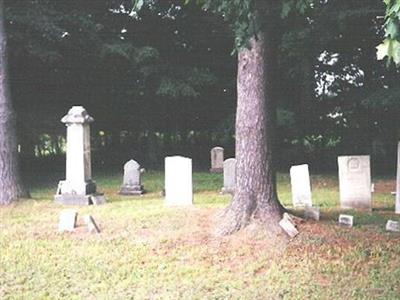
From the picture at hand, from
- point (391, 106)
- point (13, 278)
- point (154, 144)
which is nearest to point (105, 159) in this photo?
point (154, 144)

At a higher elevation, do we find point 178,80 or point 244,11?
point 178,80

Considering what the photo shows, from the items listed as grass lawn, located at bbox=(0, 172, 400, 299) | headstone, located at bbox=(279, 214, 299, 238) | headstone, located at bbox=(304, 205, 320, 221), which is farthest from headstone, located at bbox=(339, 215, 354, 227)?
headstone, located at bbox=(279, 214, 299, 238)

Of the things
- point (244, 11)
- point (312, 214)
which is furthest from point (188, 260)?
point (244, 11)

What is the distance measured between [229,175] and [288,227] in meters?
5.15

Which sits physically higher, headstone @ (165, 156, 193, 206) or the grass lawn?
headstone @ (165, 156, 193, 206)

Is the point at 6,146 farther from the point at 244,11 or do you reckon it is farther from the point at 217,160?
the point at 217,160

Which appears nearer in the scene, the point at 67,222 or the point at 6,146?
the point at 67,222

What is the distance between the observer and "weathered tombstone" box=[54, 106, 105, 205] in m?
12.0

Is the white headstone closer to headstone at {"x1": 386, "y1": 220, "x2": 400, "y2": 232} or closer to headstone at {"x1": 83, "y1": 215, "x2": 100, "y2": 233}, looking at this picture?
headstone at {"x1": 83, "y1": 215, "x2": 100, "y2": 233}

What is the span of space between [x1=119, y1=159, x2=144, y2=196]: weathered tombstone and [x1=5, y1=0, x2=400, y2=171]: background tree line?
5.44m

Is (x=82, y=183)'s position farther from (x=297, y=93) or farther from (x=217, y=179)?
(x=297, y=93)

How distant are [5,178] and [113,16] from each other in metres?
10.8

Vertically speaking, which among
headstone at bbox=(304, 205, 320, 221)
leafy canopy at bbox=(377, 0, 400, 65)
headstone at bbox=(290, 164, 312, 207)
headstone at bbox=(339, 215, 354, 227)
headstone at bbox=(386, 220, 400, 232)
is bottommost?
headstone at bbox=(386, 220, 400, 232)

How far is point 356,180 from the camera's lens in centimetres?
1087
